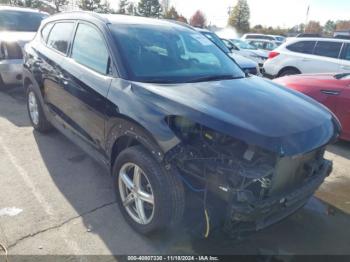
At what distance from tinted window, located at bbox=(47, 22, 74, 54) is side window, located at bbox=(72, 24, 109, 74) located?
0.24 metres

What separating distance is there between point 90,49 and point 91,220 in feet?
5.72

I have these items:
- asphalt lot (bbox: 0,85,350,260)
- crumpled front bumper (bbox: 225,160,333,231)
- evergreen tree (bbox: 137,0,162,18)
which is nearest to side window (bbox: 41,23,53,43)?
asphalt lot (bbox: 0,85,350,260)

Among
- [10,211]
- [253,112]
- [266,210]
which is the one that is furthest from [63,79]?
[266,210]

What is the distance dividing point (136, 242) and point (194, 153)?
1.01m

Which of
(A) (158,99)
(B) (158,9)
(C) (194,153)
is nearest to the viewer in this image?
(C) (194,153)

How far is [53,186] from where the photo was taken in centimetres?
372

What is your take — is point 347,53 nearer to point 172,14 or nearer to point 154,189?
point 154,189

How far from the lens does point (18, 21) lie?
316 inches

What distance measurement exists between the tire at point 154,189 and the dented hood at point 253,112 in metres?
0.45

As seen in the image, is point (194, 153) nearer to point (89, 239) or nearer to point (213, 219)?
point (213, 219)

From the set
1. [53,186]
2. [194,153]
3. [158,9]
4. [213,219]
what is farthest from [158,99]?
[158,9]

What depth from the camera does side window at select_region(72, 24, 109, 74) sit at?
334 cm

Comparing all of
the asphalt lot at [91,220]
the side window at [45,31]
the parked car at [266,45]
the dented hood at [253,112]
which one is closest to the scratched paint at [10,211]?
the asphalt lot at [91,220]

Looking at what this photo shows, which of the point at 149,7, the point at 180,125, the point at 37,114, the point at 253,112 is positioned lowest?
the point at 37,114
